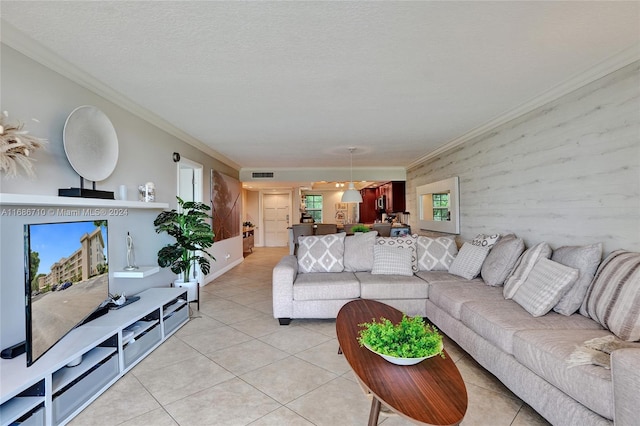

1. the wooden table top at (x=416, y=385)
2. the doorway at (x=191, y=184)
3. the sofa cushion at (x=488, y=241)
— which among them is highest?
the doorway at (x=191, y=184)

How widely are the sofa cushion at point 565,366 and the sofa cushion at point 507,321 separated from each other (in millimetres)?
75

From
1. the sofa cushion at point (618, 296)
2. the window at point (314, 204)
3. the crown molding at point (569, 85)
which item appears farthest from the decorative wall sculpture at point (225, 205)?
the window at point (314, 204)

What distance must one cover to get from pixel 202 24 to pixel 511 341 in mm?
2697

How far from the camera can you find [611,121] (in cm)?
212

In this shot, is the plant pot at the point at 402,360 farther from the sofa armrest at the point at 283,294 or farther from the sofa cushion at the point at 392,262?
→ the sofa cushion at the point at 392,262

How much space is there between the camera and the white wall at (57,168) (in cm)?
173

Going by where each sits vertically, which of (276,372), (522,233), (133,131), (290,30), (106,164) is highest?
(290,30)

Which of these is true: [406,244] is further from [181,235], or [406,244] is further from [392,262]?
[181,235]

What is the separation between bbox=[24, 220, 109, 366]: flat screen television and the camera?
1.52 metres

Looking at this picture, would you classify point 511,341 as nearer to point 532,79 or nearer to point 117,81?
point 532,79

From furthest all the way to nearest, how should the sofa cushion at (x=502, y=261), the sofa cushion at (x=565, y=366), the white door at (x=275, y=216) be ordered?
the white door at (x=275, y=216) → the sofa cushion at (x=502, y=261) → the sofa cushion at (x=565, y=366)

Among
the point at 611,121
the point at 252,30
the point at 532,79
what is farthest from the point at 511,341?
the point at 252,30

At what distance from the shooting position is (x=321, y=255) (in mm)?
3639

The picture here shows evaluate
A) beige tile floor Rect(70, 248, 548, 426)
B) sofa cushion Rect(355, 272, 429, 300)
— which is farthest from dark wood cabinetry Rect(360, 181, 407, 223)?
beige tile floor Rect(70, 248, 548, 426)
